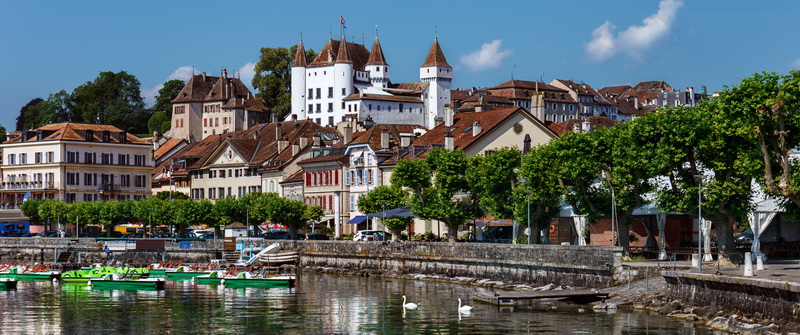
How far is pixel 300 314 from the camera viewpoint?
52125mm

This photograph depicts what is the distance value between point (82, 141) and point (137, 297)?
2666 inches

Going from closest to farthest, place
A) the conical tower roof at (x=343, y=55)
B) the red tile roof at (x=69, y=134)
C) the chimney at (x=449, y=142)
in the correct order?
the chimney at (x=449, y=142), the red tile roof at (x=69, y=134), the conical tower roof at (x=343, y=55)

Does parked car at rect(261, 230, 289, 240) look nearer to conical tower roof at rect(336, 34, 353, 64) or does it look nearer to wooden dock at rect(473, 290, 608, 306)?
wooden dock at rect(473, 290, 608, 306)

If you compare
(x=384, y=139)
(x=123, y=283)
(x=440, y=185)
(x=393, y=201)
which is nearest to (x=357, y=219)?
(x=384, y=139)

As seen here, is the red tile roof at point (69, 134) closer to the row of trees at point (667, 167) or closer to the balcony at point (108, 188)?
the balcony at point (108, 188)

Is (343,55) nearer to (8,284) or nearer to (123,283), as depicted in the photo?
(8,284)

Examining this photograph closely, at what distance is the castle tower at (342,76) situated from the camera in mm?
188875

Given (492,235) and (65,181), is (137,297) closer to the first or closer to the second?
(492,235)

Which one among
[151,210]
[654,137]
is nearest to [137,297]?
[654,137]

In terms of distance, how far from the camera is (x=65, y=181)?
126 m

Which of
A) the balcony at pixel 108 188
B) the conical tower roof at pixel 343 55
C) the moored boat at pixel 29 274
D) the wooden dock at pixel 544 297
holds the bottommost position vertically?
the wooden dock at pixel 544 297

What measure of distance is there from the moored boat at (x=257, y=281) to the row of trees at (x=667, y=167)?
1109cm

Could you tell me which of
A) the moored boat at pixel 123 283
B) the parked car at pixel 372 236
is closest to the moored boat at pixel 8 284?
the moored boat at pixel 123 283

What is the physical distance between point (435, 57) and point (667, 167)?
142212mm
